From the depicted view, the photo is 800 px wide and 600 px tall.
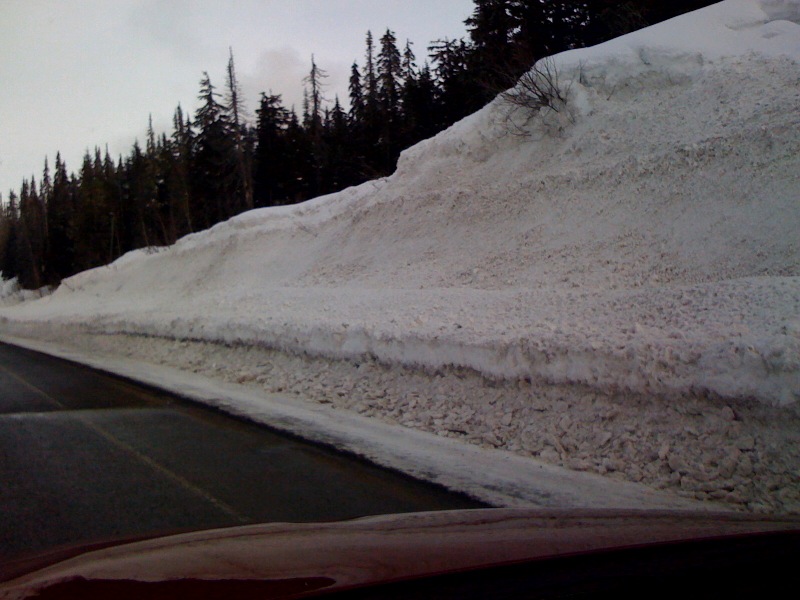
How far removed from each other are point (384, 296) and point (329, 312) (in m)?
1.36

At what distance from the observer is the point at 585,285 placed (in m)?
12.4

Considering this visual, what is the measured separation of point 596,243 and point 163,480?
10018 millimetres

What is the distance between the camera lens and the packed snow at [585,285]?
260 inches

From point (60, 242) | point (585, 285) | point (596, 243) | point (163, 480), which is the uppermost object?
point (60, 242)

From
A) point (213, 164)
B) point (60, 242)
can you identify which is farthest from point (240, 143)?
point (60, 242)

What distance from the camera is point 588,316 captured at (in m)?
9.27

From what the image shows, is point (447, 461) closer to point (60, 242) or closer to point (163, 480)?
point (163, 480)

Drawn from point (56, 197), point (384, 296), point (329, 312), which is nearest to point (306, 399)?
point (329, 312)

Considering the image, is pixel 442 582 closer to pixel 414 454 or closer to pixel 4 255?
pixel 414 454

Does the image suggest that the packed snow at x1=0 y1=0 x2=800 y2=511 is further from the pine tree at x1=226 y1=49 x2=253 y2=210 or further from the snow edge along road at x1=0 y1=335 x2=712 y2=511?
the pine tree at x1=226 y1=49 x2=253 y2=210

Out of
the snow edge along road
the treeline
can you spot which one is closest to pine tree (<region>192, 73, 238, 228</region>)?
the treeline

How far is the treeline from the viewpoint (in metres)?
30.9

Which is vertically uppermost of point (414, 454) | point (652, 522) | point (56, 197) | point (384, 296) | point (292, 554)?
point (56, 197)

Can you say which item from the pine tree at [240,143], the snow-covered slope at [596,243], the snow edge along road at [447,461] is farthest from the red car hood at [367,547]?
the pine tree at [240,143]
